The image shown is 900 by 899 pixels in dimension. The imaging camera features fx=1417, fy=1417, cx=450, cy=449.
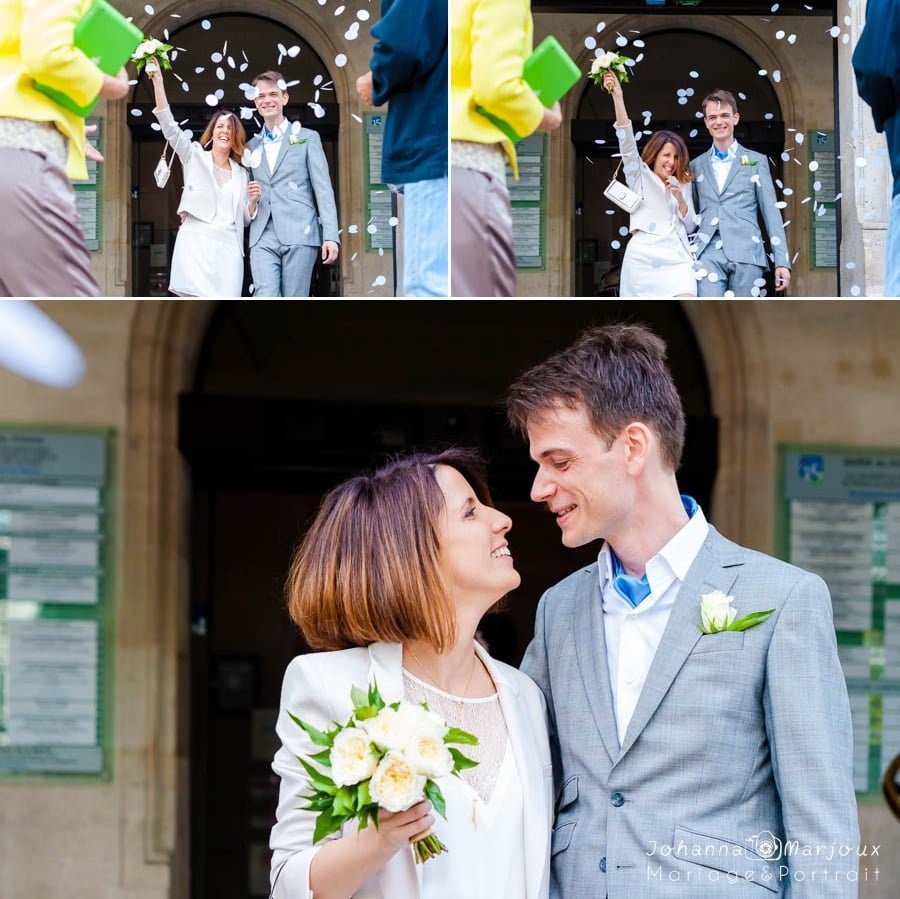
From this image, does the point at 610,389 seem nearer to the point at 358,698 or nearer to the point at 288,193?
the point at 358,698

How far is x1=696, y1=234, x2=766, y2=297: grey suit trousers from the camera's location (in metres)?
5.01

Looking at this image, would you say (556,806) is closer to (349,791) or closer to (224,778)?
(349,791)

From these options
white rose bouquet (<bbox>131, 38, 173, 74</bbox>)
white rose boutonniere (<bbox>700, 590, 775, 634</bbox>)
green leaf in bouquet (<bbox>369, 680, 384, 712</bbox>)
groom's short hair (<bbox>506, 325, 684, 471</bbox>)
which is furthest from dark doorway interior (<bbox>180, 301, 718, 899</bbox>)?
green leaf in bouquet (<bbox>369, 680, 384, 712</bbox>)

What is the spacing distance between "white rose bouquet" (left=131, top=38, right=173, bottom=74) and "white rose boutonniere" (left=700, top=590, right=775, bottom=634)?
111 inches

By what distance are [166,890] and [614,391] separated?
2.65m

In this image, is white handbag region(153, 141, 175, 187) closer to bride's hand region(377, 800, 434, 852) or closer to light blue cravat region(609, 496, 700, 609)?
light blue cravat region(609, 496, 700, 609)

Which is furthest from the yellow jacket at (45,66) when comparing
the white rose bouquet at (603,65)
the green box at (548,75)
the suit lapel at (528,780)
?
the suit lapel at (528,780)

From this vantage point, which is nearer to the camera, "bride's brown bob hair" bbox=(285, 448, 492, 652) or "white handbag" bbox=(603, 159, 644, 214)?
"bride's brown bob hair" bbox=(285, 448, 492, 652)

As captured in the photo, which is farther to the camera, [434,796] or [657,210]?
[657,210]

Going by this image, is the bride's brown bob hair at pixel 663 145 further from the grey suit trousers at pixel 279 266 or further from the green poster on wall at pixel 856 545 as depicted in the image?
the grey suit trousers at pixel 279 266

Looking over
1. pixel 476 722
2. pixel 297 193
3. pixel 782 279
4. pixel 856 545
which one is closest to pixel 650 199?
pixel 782 279

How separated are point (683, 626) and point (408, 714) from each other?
0.81m

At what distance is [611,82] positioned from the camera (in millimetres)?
4922

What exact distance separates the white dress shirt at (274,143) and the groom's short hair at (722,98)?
1474mm
